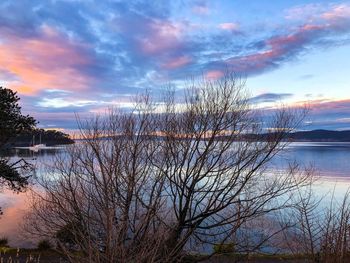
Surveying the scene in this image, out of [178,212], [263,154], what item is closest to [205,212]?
[178,212]

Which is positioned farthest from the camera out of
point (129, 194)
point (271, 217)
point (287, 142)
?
point (271, 217)

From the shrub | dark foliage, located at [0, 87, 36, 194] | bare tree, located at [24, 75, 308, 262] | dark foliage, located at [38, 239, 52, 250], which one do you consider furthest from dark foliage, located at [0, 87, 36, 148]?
the shrub

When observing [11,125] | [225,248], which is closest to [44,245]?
[11,125]

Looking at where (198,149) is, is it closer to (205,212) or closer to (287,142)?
(205,212)

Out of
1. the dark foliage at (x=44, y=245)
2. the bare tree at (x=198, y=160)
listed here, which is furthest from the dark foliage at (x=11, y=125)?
the bare tree at (x=198, y=160)

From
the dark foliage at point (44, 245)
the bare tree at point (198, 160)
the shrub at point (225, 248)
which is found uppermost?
the bare tree at point (198, 160)

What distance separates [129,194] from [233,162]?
16.3ft

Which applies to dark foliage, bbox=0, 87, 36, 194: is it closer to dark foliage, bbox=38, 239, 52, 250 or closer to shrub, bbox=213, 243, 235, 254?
dark foliage, bbox=38, 239, 52, 250

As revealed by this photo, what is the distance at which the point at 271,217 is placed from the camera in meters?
18.6

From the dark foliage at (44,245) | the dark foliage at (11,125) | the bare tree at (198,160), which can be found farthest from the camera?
the dark foliage at (11,125)

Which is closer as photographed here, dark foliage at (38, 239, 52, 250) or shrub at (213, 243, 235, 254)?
shrub at (213, 243, 235, 254)

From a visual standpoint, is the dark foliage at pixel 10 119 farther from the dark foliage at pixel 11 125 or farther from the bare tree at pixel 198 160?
the bare tree at pixel 198 160

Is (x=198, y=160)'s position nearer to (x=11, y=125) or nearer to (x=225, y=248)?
(x=225, y=248)

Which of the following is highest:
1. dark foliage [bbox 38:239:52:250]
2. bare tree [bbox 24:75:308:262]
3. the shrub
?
bare tree [bbox 24:75:308:262]
